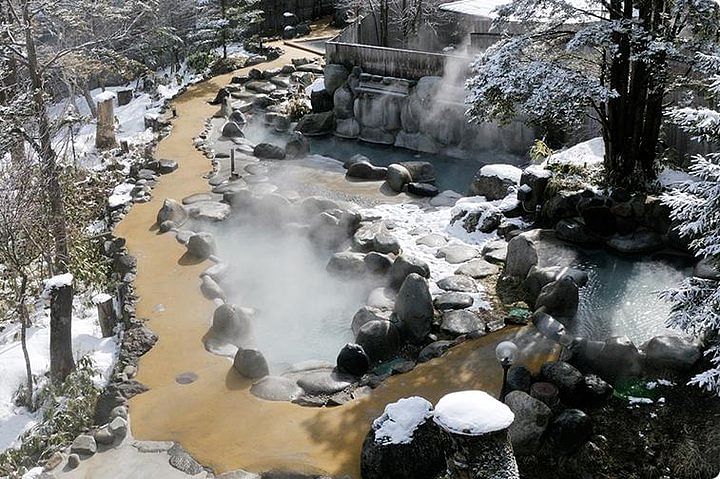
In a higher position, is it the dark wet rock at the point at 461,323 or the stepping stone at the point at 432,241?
the dark wet rock at the point at 461,323

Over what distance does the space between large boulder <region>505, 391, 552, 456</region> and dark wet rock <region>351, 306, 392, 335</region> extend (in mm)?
3198

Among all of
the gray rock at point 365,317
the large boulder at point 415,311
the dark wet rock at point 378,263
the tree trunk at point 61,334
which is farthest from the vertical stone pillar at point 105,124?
the large boulder at point 415,311

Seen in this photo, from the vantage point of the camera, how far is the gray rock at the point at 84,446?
9727 millimetres

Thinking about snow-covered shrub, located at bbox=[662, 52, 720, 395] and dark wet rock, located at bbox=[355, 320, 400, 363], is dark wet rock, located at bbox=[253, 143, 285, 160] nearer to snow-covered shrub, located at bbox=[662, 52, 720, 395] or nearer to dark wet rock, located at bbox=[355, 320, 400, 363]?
dark wet rock, located at bbox=[355, 320, 400, 363]

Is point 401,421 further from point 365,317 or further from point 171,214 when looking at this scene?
point 171,214

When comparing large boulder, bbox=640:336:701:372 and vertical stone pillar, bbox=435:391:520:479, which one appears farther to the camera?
large boulder, bbox=640:336:701:372

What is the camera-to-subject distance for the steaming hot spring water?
40.7 feet

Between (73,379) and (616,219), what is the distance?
10.1 m

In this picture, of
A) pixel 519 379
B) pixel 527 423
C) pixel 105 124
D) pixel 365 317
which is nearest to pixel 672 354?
pixel 519 379

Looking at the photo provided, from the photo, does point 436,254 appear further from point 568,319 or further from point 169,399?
point 169,399

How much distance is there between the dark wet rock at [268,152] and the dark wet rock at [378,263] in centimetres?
828


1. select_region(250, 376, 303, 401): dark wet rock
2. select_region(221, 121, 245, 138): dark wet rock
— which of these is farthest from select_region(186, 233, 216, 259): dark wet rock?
select_region(221, 121, 245, 138): dark wet rock

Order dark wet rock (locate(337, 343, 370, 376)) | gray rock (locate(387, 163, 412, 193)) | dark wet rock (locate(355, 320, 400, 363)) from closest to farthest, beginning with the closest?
dark wet rock (locate(337, 343, 370, 376)), dark wet rock (locate(355, 320, 400, 363)), gray rock (locate(387, 163, 412, 193))

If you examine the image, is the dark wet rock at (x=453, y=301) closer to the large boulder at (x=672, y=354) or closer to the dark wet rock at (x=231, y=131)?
the large boulder at (x=672, y=354)
